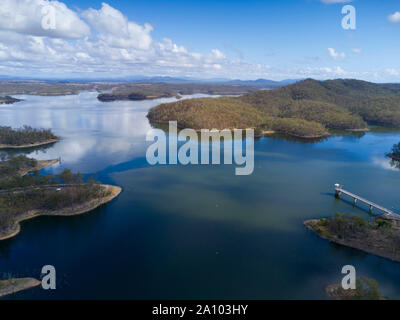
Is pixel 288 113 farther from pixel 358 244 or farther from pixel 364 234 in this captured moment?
pixel 358 244

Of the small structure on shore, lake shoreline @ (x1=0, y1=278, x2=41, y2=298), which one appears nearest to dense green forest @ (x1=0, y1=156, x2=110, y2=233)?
lake shoreline @ (x1=0, y1=278, x2=41, y2=298)

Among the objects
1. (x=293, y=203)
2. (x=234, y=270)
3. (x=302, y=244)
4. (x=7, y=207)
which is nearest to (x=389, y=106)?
(x=293, y=203)

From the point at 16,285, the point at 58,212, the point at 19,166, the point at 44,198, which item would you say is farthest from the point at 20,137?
the point at 16,285

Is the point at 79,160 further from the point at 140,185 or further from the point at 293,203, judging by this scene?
the point at 293,203

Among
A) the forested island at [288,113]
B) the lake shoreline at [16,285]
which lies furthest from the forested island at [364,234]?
the forested island at [288,113]

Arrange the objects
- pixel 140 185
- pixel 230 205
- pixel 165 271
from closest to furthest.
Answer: pixel 165 271, pixel 230 205, pixel 140 185

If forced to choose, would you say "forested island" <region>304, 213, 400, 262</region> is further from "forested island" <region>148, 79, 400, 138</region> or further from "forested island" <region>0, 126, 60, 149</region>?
"forested island" <region>0, 126, 60, 149</region>

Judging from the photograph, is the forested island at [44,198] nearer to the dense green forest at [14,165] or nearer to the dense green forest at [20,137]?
the dense green forest at [14,165]
